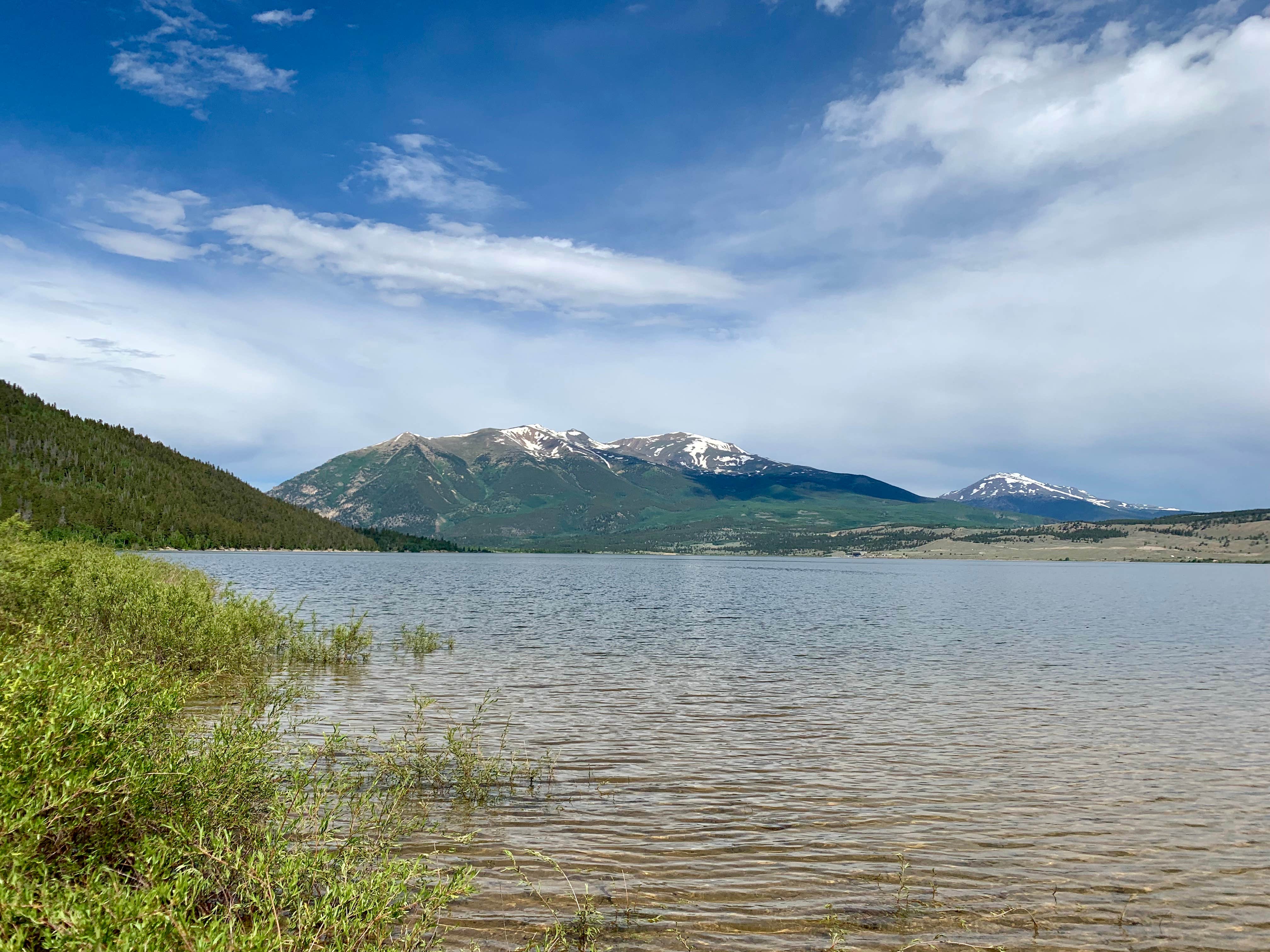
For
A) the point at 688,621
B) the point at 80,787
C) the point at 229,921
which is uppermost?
the point at 80,787

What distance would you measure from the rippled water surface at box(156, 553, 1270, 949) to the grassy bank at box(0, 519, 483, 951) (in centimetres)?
216

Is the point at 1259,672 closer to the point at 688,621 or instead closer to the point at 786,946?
the point at 688,621

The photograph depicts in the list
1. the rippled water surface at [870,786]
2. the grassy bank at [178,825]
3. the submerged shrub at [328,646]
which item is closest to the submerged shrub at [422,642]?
the rippled water surface at [870,786]

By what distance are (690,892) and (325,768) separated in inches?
387

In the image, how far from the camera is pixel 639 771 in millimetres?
18484

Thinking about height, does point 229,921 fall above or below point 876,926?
above

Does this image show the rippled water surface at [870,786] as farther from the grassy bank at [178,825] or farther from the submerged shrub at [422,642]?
the grassy bank at [178,825]

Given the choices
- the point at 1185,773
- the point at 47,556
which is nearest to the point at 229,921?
the point at 1185,773

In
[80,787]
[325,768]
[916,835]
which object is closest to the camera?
[80,787]

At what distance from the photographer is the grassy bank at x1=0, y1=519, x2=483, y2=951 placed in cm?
625

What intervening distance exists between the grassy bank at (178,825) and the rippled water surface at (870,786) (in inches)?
85.2

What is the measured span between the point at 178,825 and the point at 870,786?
1433 cm

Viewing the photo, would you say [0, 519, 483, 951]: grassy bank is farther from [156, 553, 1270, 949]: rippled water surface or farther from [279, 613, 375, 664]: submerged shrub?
[279, 613, 375, 664]: submerged shrub

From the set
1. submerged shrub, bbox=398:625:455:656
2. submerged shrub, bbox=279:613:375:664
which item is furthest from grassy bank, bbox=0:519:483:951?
submerged shrub, bbox=398:625:455:656
